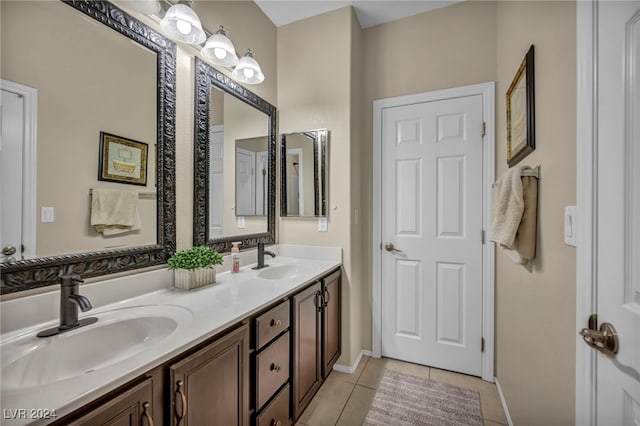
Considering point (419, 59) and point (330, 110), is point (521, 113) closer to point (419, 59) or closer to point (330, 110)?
point (419, 59)

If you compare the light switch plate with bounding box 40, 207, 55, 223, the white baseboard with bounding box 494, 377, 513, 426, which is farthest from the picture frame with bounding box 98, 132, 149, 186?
the white baseboard with bounding box 494, 377, 513, 426

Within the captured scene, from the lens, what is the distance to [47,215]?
94cm

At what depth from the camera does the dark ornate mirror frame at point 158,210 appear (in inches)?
35.2

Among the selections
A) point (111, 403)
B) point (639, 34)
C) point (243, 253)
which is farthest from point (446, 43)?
point (111, 403)

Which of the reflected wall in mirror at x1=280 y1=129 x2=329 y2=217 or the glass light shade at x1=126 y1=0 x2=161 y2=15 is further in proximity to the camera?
the reflected wall in mirror at x1=280 y1=129 x2=329 y2=217

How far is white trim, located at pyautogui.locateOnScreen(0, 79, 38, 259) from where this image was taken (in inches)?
34.7

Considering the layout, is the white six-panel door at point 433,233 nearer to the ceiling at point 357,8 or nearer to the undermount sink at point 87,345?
the ceiling at point 357,8

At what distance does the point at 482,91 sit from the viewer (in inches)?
76.7

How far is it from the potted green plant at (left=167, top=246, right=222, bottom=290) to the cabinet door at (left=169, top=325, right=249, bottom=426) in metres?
0.41

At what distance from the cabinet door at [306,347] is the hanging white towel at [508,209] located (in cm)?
101

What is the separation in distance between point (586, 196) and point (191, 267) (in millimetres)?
1479

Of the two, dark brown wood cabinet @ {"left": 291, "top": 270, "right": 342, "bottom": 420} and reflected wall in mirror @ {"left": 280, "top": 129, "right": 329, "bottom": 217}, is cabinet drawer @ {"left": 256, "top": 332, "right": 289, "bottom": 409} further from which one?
reflected wall in mirror @ {"left": 280, "top": 129, "right": 329, "bottom": 217}

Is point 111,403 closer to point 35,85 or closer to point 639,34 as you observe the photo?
point 35,85

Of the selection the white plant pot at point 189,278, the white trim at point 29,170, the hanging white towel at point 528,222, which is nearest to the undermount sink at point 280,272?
the white plant pot at point 189,278
